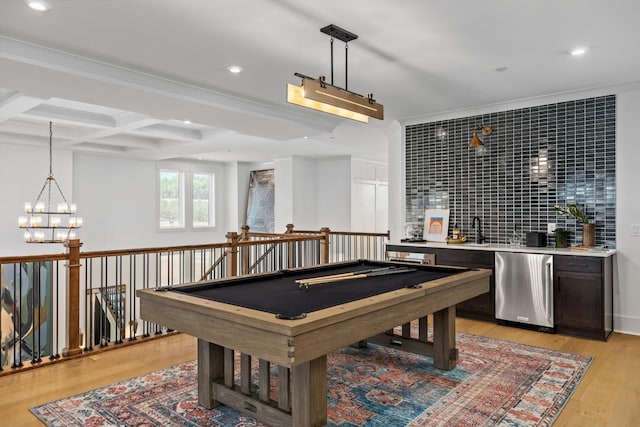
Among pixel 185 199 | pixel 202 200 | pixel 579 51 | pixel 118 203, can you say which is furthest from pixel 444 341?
pixel 202 200

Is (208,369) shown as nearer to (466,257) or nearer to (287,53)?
(287,53)

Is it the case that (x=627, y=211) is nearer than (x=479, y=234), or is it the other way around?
(x=627, y=211)

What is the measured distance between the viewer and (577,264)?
4414 millimetres

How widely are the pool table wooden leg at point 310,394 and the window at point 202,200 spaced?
925 centimetres

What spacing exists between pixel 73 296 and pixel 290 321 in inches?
105

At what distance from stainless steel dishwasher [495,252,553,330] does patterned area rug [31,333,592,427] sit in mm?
745

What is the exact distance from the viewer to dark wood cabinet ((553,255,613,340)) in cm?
430

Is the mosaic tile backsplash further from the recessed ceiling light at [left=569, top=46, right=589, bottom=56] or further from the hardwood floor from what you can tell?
the recessed ceiling light at [left=569, top=46, right=589, bottom=56]

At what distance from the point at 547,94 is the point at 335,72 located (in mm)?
2529

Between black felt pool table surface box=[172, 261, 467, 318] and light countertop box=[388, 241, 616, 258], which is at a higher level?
light countertop box=[388, 241, 616, 258]

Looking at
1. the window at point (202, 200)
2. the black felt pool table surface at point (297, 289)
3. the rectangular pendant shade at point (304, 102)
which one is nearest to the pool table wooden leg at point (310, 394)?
the black felt pool table surface at point (297, 289)

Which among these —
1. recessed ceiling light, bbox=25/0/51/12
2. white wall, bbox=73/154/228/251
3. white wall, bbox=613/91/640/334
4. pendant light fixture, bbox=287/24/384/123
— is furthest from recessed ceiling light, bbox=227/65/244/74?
white wall, bbox=73/154/228/251

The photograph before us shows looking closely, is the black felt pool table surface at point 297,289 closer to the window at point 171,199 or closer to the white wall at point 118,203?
the white wall at point 118,203

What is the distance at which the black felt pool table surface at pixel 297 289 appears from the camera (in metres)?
2.45
